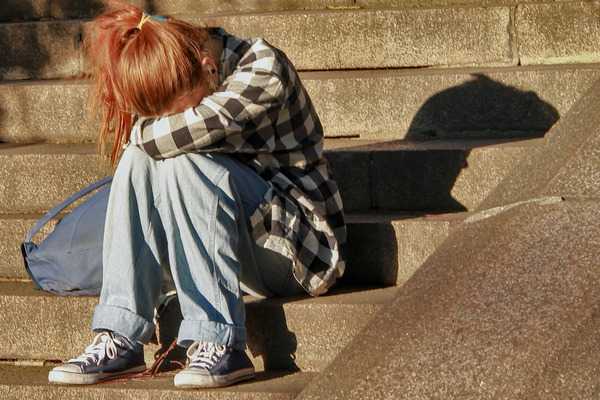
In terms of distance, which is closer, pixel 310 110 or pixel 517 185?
pixel 517 185

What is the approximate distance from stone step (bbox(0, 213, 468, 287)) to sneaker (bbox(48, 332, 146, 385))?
0.85 m

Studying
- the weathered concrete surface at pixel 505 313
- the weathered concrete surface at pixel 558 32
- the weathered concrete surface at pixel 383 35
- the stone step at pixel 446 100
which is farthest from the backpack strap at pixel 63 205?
the weathered concrete surface at pixel 558 32

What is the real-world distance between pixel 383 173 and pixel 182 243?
1084 millimetres

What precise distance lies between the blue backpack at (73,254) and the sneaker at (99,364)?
38 centimetres

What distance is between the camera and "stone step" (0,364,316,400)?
3143 millimetres

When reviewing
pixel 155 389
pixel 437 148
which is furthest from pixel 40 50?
pixel 155 389

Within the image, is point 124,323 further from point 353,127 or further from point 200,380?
point 353,127

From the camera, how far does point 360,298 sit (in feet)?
11.4

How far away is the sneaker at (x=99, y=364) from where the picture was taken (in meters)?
3.28

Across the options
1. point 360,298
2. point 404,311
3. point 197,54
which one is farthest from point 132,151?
point 404,311

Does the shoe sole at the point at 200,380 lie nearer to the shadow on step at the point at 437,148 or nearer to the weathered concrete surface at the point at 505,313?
the weathered concrete surface at the point at 505,313

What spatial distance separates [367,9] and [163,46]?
6.20 ft

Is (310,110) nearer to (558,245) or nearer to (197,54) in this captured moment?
(197,54)

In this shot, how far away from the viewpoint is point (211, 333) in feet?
10.3
